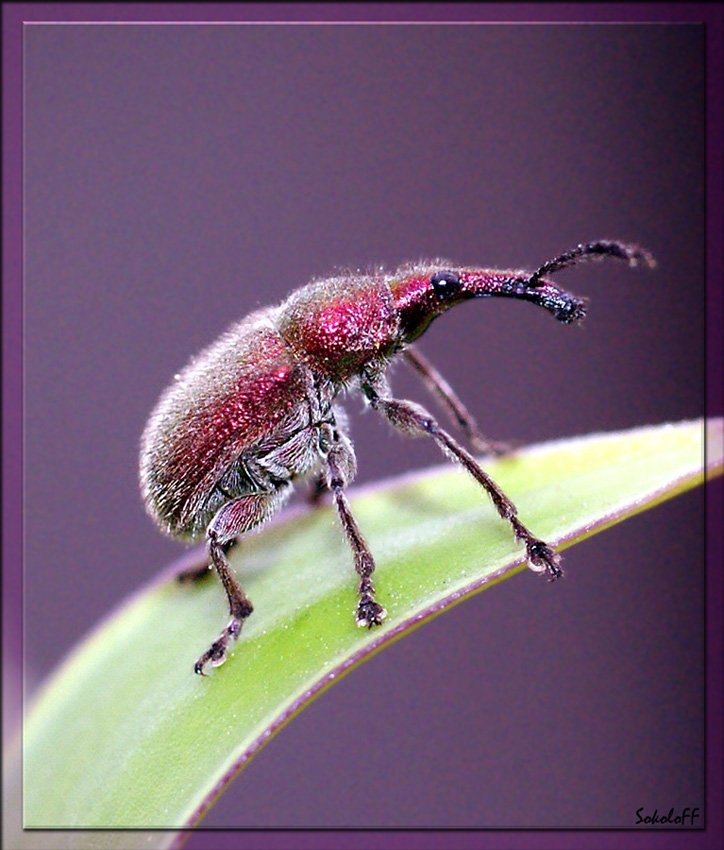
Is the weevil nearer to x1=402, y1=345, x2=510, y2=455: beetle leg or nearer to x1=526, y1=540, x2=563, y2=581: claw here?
x1=402, y1=345, x2=510, y2=455: beetle leg

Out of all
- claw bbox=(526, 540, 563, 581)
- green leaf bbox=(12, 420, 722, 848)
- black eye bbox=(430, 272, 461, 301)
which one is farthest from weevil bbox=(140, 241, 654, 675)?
claw bbox=(526, 540, 563, 581)

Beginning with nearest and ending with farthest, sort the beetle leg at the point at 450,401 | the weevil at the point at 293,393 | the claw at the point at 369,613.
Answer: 1. the claw at the point at 369,613
2. the weevil at the point at 293,393
3. the beetle leg at the point at 450,401

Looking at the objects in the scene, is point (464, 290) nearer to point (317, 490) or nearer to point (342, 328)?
point (342, 328)

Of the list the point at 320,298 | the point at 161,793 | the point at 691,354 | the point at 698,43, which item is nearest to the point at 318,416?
the point at 320,298

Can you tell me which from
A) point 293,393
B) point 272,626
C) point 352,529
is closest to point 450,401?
point 293,393

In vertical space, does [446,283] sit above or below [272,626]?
above

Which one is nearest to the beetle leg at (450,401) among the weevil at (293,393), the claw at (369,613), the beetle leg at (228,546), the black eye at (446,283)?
the weevil at (293,393)

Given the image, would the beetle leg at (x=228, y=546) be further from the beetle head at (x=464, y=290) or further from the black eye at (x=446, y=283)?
the black eye at (x=446, y=283)

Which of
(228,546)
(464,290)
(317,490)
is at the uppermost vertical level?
(464,290)
